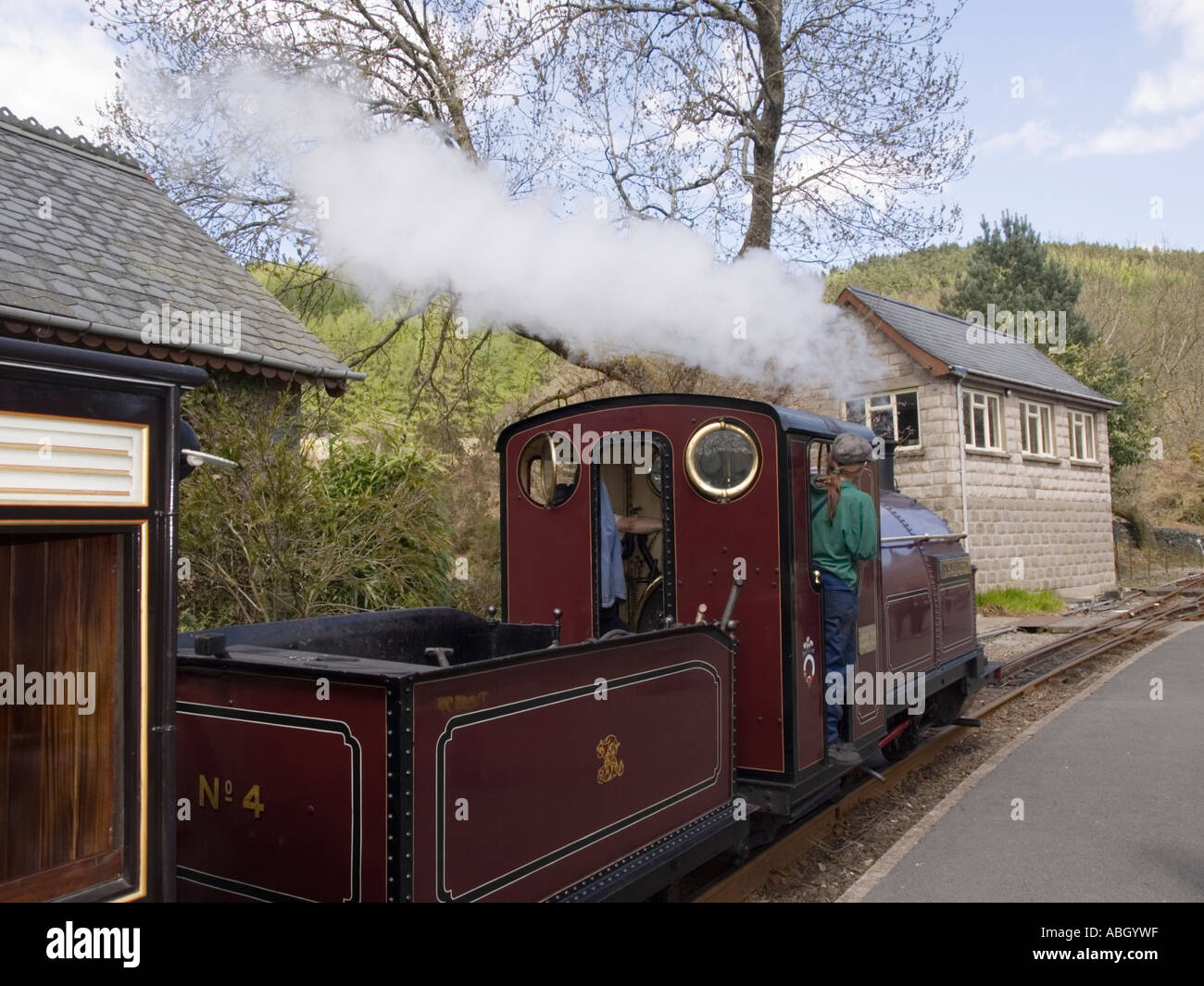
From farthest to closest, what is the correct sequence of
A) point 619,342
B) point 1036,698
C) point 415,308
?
1. point 415,308
2. point 1036,698
3. point 619,342

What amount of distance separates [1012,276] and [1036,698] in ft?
106

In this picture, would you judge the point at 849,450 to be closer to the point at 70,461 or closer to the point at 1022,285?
the point at 70,461

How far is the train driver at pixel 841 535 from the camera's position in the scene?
15.9ft

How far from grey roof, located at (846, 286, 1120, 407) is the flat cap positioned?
46.2ft

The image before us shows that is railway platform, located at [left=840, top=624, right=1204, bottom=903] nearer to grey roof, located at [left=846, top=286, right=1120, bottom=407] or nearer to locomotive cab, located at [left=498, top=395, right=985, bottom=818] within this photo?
locomotive cab, located at [left=498, top=395, right=985, bottom=818]

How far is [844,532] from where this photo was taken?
4.84m

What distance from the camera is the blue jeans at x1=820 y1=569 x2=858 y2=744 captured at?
493 cm

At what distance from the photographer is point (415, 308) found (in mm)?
11617

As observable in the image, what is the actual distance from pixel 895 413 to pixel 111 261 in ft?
48.5

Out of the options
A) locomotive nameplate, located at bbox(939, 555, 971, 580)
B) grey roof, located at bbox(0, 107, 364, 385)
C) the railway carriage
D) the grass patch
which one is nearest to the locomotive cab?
locomotive nameplate, located at bbox(939, 555, 971, 580)

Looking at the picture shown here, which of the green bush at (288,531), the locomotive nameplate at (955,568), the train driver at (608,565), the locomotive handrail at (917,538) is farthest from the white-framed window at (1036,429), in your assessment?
the train driver at (608,565)

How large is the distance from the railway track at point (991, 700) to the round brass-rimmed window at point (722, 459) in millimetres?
1916
